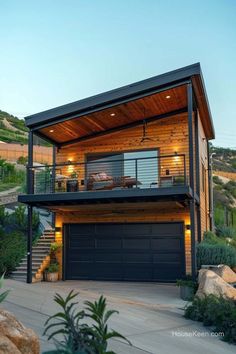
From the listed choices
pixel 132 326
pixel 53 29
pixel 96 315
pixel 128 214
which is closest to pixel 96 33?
pixel 53 29

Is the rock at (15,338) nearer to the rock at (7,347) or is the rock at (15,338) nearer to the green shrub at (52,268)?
the rock at (7,347)

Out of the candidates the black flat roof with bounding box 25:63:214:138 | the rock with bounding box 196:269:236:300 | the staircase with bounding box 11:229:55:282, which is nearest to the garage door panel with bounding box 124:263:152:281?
the staircase with bounding box 11:229:55:282

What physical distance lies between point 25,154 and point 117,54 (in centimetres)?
1647

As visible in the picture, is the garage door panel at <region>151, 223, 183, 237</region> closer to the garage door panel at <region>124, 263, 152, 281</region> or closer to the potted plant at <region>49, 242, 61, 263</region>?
the garage door panel at <region>124, 263, 152, 281</region>

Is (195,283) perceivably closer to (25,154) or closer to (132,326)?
(132,326)

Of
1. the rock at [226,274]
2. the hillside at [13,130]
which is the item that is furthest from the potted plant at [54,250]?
the hillside at [13,130]

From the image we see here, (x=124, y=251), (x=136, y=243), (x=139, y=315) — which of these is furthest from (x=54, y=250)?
(x=139, y=315)

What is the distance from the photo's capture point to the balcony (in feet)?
39.8

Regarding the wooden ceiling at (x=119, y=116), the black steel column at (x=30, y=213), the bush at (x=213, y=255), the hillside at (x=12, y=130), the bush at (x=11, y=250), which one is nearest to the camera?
the bush at (x=213, y=255)

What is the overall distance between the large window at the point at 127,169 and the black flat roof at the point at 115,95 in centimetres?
204

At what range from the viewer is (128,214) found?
15.1 m

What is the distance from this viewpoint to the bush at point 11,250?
14.1 metres

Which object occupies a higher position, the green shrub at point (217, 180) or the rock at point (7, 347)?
the green shrub at point (217, 180)

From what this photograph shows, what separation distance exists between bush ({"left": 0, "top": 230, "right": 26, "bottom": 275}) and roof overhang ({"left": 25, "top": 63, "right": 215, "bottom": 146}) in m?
4.08
